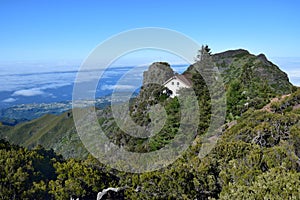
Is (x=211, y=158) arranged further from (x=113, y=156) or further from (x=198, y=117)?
(x=198, y=117)

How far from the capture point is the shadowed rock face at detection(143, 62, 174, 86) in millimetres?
53994

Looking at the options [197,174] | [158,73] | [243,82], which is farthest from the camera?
[158,73]

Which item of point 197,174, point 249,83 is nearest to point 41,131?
point 249,83

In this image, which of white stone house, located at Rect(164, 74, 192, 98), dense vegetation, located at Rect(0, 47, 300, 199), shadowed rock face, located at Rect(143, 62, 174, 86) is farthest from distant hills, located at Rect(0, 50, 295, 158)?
dense vegetation, located at Rect(0, 47, 300, 199)

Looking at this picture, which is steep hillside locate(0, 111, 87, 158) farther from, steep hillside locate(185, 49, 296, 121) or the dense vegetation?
the dense vegetation

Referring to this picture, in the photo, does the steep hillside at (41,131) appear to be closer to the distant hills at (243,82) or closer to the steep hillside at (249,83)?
the distant hills at (243,82)

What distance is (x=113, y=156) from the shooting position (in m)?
27.8

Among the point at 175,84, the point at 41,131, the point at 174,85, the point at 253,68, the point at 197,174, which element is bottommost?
the point at 41,131

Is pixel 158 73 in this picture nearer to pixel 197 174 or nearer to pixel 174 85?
pixel 174 85

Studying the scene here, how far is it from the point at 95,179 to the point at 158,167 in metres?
3.86

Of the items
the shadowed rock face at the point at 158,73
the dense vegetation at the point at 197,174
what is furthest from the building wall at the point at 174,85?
the dense vegetation at the point at 197,174

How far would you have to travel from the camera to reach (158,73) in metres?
57.5

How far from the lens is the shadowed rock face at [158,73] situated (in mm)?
53994

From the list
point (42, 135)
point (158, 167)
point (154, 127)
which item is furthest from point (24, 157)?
point (42, 135)
